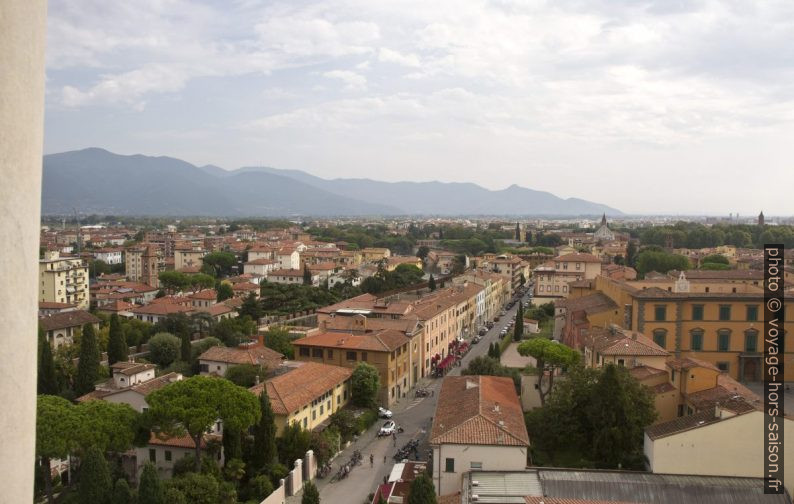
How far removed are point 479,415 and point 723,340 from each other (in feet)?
67.8

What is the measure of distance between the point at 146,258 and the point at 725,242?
103 m

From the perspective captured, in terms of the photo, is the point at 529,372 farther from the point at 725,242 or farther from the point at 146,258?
the point at 725,242

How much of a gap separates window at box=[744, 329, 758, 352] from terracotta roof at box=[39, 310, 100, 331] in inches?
1633

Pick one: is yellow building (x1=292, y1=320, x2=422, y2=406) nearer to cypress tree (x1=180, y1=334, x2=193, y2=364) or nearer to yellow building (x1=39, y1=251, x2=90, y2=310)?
cypress tree (x1=180, y1=334, x2=193, y2=364)

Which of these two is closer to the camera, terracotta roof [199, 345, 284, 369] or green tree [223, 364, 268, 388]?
green tree [223, 364, 268, 388]

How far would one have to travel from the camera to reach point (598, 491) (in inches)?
758

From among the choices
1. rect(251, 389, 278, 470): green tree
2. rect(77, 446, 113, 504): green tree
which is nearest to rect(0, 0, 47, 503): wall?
rect(77, 446, 113, 504): green tree

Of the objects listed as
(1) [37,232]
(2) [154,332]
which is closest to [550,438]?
(1) [37,232]

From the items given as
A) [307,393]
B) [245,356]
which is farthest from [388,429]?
[245,356]

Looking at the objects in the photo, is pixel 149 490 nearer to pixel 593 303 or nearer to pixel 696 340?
pixel 696 340

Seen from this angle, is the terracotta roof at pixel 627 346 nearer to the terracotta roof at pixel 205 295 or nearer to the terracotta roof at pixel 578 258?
the terracotta roof at pixel 578 258

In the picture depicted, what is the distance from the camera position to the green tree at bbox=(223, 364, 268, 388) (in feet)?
102

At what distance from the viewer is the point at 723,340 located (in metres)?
35.9

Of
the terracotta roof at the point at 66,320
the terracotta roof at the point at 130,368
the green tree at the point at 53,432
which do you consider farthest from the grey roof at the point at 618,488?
the terracotta roof at the point at 66,320
